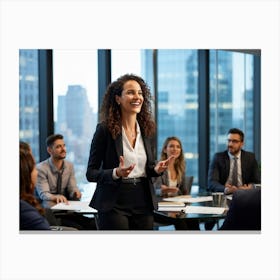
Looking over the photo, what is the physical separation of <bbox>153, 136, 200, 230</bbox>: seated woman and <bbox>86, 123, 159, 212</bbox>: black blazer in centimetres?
27

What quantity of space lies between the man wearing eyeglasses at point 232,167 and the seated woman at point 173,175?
217 millimetres

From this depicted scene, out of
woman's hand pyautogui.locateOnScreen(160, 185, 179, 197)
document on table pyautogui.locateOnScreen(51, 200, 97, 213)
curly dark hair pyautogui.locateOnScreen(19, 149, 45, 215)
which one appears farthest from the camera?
woman's hand pyautogui.locateOnScreen(160, 185, 179, 197)

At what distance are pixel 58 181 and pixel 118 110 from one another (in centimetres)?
68

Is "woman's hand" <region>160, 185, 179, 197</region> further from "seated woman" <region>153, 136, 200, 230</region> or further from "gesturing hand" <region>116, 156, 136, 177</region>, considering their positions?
"gesturing hand" <region>116, 156, 136, 177</region>

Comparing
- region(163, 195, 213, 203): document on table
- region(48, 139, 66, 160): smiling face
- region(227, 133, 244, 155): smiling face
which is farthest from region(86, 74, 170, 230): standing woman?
region(227, 133, 244, 155): smiling face

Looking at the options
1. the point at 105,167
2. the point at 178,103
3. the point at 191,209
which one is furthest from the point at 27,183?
the point at 178,103

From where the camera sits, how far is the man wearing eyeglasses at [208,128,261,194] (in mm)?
4215

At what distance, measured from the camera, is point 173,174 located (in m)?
4.46

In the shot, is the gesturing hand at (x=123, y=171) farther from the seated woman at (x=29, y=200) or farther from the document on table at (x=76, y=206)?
the seated woman at (x=29, y=200)
